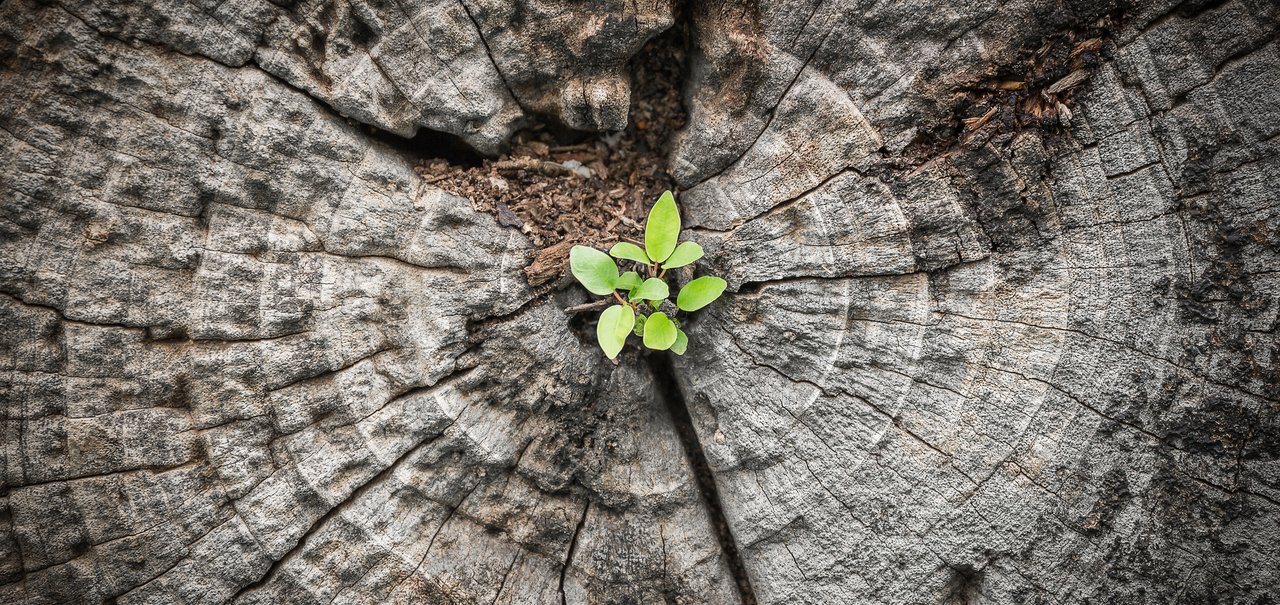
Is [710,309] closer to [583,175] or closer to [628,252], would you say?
[628,252]

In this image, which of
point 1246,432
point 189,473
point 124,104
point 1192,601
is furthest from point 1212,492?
point 124,104

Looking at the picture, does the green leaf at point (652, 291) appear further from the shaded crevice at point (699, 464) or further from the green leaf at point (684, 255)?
the shaded crevice at point (699, 464)

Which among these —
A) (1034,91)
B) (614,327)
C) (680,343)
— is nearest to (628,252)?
(614,327)

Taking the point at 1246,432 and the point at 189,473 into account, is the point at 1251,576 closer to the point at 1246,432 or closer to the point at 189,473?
the point at 1246,432

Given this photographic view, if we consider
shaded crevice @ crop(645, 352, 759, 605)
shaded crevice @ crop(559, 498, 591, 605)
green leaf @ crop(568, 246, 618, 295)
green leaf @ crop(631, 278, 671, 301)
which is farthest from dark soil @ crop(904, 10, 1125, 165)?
shaded crevice @ crop(559, 498, 591, 605)

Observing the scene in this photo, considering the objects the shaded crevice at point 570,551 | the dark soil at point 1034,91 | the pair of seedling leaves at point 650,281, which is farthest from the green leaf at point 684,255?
the shaded crevice at point 570,551

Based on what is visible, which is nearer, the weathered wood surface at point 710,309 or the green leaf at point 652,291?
the weathered wood surface at point 710,309
